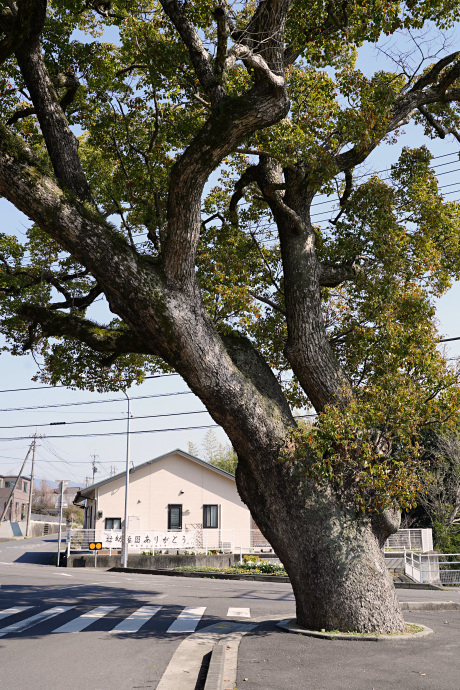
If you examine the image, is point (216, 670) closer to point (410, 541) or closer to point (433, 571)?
point (433, 571)

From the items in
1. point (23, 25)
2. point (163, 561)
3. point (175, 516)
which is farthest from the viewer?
point (175, 516)

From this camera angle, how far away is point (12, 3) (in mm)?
9320

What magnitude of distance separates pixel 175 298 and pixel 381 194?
5409mm

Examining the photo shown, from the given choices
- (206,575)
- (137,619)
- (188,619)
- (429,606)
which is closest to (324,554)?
(188,619)

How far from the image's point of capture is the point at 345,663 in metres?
7.23

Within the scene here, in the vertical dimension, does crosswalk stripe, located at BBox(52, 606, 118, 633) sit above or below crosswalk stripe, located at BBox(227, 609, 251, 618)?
above

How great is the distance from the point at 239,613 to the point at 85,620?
3.27 metres

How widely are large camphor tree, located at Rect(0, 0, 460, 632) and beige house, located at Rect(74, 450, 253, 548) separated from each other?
24.7m

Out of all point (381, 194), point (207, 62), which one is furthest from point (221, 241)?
point (207, 62)

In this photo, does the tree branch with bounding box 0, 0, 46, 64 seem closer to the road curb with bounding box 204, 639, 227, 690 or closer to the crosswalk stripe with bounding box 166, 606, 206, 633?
the road curb with bounding box 204, 639, 227, 690

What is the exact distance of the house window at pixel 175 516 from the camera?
37.4 m

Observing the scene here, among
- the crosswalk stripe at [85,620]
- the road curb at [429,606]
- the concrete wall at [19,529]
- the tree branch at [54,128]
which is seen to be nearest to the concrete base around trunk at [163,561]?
the crosswalk stripe at [85,620]

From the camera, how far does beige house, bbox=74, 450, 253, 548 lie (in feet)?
123

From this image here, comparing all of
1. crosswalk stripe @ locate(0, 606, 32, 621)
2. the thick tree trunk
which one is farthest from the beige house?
the thick tree trunk
